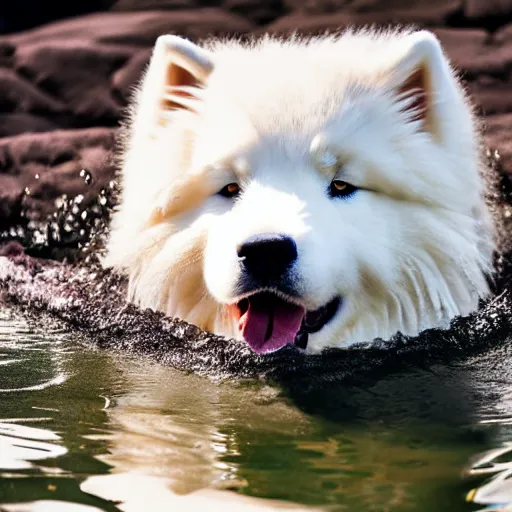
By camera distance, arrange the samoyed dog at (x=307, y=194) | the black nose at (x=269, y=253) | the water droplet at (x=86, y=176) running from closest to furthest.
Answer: the black nose at (x=269, y=253) → the samoyed dog at (x=307, y=194) → the water droplet at (x=86, y=176)

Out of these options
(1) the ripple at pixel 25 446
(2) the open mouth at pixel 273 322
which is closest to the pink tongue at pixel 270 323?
(2) the open mouth at pixel 273 322

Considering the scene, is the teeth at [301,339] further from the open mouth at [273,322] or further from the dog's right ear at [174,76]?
the dog's right ear at [174,76]

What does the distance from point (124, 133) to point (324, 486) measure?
9.39ft

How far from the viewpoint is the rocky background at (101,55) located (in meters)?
6.96

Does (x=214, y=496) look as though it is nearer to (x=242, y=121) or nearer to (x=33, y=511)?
(x=33, y=511)

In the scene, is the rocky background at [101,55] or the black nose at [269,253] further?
the rocky background at [101,55]

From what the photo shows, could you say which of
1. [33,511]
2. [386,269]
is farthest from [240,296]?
[33,511]

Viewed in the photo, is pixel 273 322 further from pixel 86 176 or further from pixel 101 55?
pixel 101 55

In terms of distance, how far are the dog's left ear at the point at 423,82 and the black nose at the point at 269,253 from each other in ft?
3.57

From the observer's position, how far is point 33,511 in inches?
87.4

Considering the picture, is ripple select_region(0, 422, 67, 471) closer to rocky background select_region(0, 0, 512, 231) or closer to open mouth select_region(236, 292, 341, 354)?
open mouth select_region(236, 292, 341, 354)

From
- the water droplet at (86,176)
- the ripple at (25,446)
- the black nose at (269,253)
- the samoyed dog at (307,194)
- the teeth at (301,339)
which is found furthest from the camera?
the water droplet at (86,176)

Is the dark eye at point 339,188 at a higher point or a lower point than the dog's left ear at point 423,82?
lower

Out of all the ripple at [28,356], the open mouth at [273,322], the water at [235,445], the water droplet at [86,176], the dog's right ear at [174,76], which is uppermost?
the dog's right ear at [174,76]
